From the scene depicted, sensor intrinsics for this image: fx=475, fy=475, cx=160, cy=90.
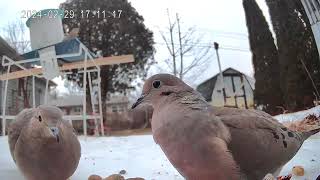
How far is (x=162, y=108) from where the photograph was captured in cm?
50

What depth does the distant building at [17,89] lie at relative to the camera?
23.0 inches

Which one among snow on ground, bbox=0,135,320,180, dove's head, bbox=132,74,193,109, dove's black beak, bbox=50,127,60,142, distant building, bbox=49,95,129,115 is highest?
dove's head, bbox=132,74,193,109

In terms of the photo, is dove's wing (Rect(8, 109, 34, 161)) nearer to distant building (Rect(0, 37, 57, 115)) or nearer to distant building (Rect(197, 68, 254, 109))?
distant building (Rect(0, 37, 57, 115))

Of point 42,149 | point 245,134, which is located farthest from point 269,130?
point 42,149

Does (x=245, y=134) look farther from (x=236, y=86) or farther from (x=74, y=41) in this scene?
(x=74, y=41)

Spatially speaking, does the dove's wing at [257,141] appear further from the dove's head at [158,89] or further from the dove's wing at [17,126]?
the dove's wing at [17,126]

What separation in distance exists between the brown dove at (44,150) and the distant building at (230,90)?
0.18 metres

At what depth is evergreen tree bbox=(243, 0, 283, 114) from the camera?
0.56 meters

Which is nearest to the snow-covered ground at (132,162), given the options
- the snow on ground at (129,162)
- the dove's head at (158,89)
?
the snow on ground at (129,162)

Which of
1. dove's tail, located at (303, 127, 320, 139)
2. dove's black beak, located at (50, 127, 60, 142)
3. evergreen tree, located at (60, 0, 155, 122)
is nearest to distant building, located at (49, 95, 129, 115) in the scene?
evergreen tree, located at (60, 0, 155, 122)

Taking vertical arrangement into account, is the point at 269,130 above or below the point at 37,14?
below

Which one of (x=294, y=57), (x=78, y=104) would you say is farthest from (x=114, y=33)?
(x=294, y=57)

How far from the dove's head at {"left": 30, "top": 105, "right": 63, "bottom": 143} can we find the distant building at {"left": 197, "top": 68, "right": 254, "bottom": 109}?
19 cm

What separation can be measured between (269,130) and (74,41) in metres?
0.26
